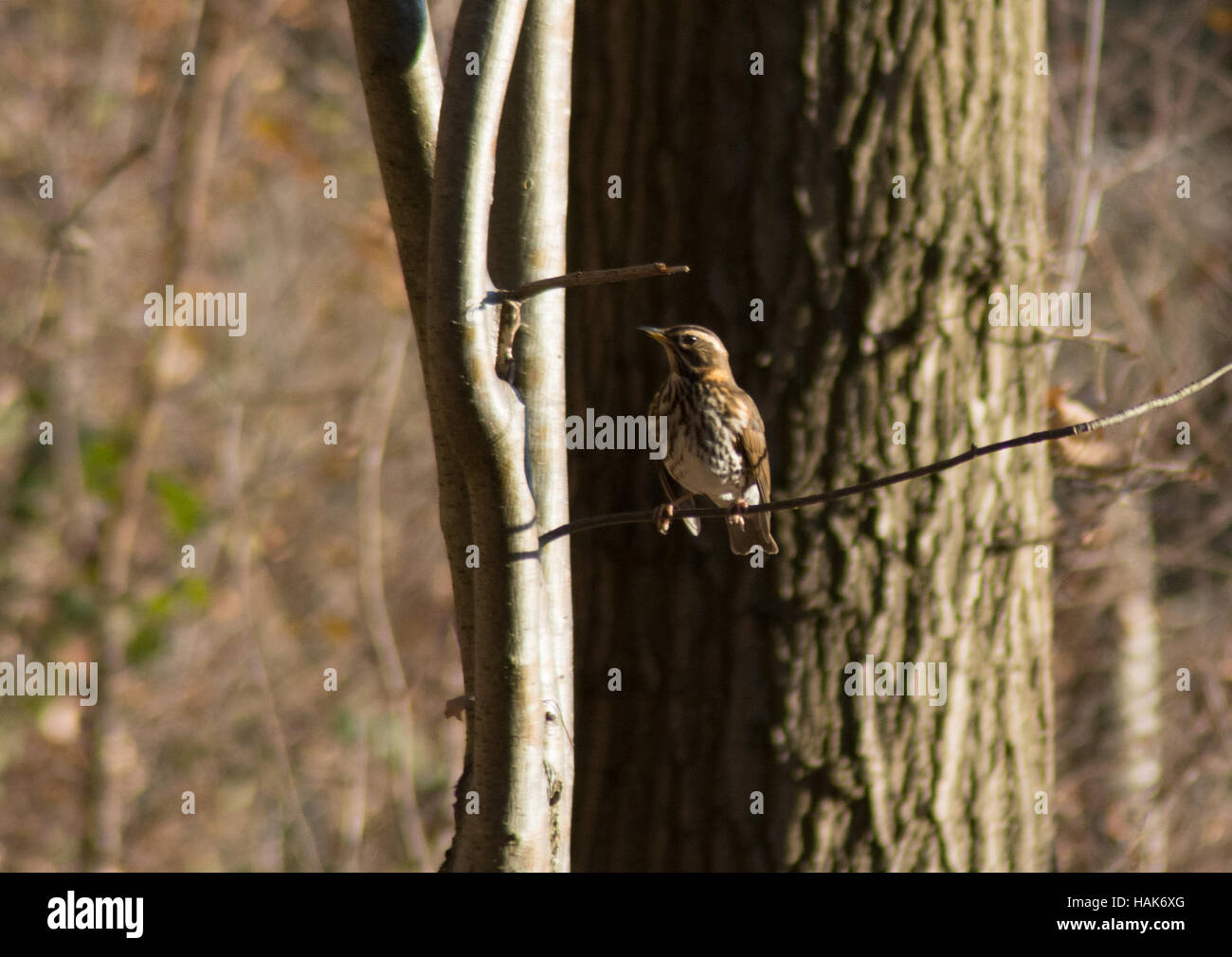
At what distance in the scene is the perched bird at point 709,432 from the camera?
306 centimetres

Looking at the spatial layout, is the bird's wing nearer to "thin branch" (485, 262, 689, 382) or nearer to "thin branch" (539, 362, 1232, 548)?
"thin branch" (539, 362, 1232, 548)

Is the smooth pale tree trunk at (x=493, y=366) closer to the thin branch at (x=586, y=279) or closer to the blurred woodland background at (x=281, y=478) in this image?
the thin branch at (x=586, y=279)

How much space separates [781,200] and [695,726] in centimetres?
135

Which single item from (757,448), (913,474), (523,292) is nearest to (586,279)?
(523,292)

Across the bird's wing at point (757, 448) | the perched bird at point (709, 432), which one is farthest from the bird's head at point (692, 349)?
the bird's wing at point (757, 448)

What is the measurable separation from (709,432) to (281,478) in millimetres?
5902

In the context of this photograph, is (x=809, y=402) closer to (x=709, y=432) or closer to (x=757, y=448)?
(x=757, y=448)

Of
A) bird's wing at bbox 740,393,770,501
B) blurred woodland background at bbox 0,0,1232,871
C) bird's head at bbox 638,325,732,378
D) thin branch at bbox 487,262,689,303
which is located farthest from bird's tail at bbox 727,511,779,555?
blurred woodland background at bbox 0,0,1232,871

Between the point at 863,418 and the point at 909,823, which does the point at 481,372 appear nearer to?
the point at 863,418

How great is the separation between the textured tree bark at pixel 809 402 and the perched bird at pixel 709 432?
6 cm

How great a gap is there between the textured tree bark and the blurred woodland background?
2.96 metres

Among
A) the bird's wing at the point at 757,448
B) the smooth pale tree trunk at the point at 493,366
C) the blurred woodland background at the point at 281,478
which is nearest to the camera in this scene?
the smooth pale tree trunk at the point at 493,366

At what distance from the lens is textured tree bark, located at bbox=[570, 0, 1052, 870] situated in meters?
3.02
